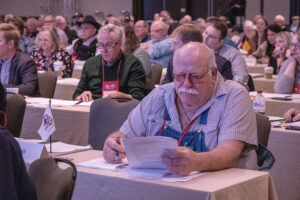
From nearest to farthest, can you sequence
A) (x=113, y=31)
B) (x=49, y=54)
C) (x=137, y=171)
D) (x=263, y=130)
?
(x=137, y=171) < (x=263, y=130) < (x=113, y=31) < (x=49, y=54)

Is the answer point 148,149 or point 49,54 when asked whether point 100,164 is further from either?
point 49,54

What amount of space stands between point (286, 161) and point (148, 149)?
1.99 metres

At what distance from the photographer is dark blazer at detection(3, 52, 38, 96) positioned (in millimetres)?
6277

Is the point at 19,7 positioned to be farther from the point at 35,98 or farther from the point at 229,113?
the point at 229,113

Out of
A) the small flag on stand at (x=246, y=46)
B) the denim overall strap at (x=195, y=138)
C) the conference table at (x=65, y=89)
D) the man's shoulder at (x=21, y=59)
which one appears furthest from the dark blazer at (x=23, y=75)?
the small flag on stand at (x=246, y=46)

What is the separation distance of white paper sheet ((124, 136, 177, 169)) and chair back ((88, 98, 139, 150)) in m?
1.40

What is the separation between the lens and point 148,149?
2773 millimetres

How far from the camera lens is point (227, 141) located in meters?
3.11

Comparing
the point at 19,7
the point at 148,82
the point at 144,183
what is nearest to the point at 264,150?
the point at 144,183

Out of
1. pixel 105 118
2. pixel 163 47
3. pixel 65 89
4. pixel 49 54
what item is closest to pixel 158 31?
pixel 163 47

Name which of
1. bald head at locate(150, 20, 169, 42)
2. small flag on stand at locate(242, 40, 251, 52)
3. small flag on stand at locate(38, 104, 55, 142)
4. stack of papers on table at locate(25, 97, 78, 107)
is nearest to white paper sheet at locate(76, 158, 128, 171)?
small flag on stand at locate(38, 104, 55, 142)

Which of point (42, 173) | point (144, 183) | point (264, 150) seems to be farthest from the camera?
point (264, 150)

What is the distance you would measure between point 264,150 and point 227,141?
1.17 feet

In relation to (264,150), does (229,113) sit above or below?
above
